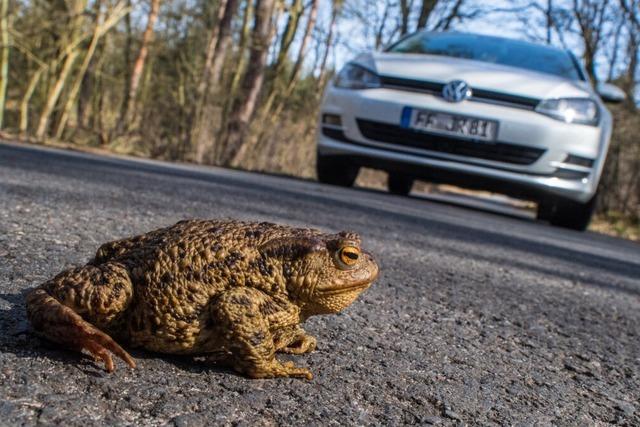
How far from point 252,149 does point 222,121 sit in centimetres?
82

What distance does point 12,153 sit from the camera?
5438 millimetres

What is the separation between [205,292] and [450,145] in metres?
5.47

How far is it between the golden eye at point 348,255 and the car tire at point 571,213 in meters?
5.97

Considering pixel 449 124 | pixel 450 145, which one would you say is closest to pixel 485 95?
pixel 449 124

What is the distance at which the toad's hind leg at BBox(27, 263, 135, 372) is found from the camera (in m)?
1.30

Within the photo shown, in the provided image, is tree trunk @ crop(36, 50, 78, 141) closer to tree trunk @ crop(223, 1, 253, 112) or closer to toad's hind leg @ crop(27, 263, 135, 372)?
tree trunk @ crop(223, 1, 253, 112)

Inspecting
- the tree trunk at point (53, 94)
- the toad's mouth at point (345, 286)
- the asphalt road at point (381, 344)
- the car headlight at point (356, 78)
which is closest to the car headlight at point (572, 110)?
the car headlight at point (356, 78)

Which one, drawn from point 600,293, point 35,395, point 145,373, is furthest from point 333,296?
point 600,293

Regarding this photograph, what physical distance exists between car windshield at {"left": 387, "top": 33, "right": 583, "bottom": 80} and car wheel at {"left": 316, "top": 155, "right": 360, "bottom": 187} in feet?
4.60

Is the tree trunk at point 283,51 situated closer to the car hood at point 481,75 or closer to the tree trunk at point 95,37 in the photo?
the tree trunk at point 95,37

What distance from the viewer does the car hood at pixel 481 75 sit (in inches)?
253

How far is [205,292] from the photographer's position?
1.42m

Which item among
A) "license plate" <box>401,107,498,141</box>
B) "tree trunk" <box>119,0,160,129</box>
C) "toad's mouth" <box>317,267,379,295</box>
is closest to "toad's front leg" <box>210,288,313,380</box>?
"toad's mouth" <box>317,267,379,295</box>

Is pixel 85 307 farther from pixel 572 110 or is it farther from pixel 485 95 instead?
pixel 572 110
